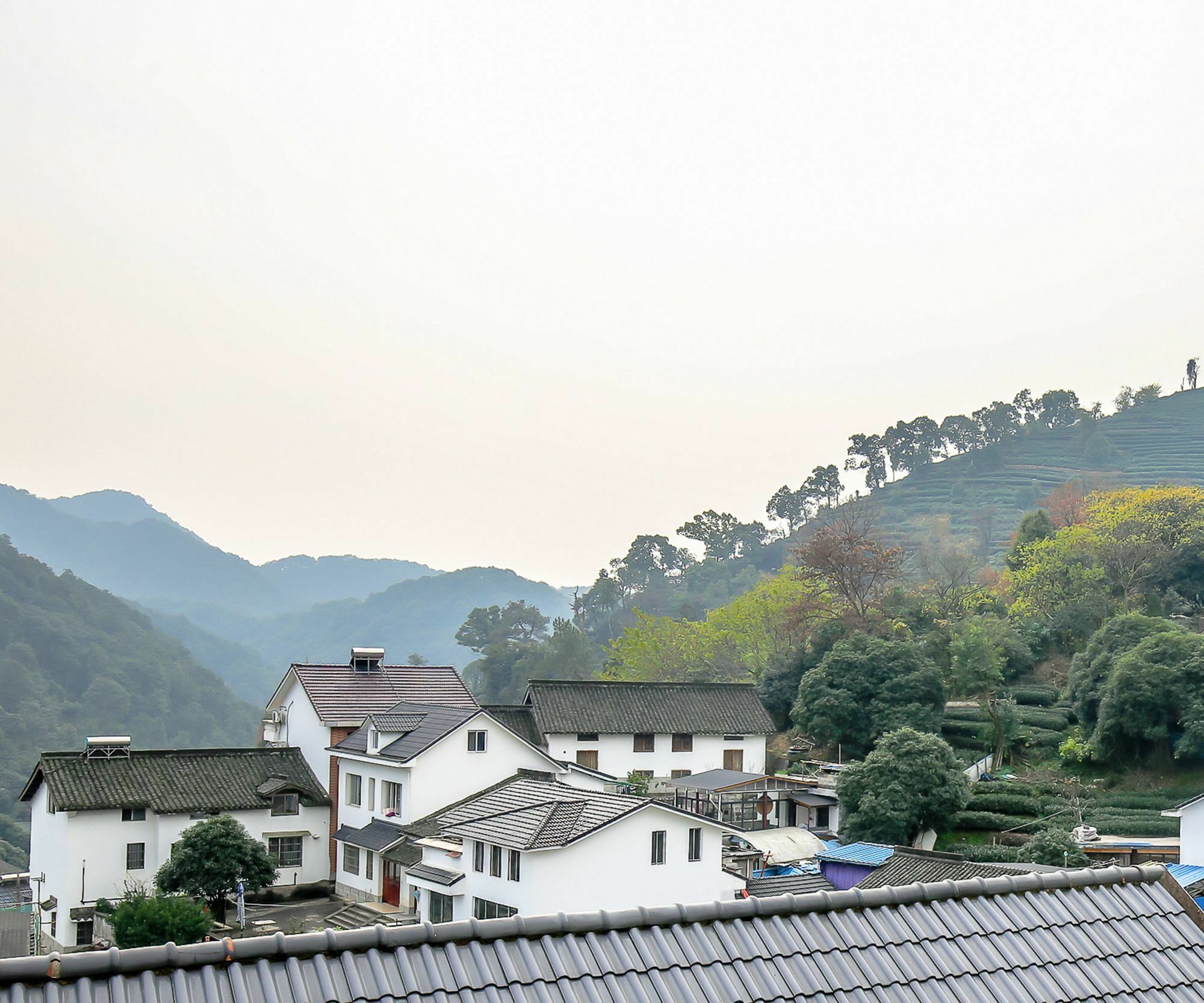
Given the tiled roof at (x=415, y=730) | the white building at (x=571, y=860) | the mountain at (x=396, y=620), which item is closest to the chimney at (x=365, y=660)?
the tiled roof at (x=415, y=730)

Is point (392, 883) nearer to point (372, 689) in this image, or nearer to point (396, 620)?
point (372, 689)

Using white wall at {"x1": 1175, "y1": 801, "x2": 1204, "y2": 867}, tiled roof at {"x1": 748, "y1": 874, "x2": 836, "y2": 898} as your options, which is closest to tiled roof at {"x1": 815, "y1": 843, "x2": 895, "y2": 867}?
tiled roof at {"x1": 748, "y1": 874, "x2": 836, "y2": 898}

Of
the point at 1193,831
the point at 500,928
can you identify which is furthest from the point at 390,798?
the point at 500,928

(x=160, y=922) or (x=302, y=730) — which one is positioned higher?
(x=302, y=730)

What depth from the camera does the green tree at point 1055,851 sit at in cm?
2258

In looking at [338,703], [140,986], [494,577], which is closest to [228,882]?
[338,703]

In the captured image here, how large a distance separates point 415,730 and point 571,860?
9181 mm

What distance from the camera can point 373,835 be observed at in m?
26.1

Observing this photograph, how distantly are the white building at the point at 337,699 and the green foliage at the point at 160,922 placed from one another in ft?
25.1

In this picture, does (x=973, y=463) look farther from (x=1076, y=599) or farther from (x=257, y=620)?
(x=257, y=620)

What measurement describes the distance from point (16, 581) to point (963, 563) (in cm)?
6395

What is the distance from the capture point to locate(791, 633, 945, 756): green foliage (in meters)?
32.6

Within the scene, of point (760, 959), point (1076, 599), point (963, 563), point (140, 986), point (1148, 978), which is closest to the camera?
point (140, 986)

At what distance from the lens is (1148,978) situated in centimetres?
455
